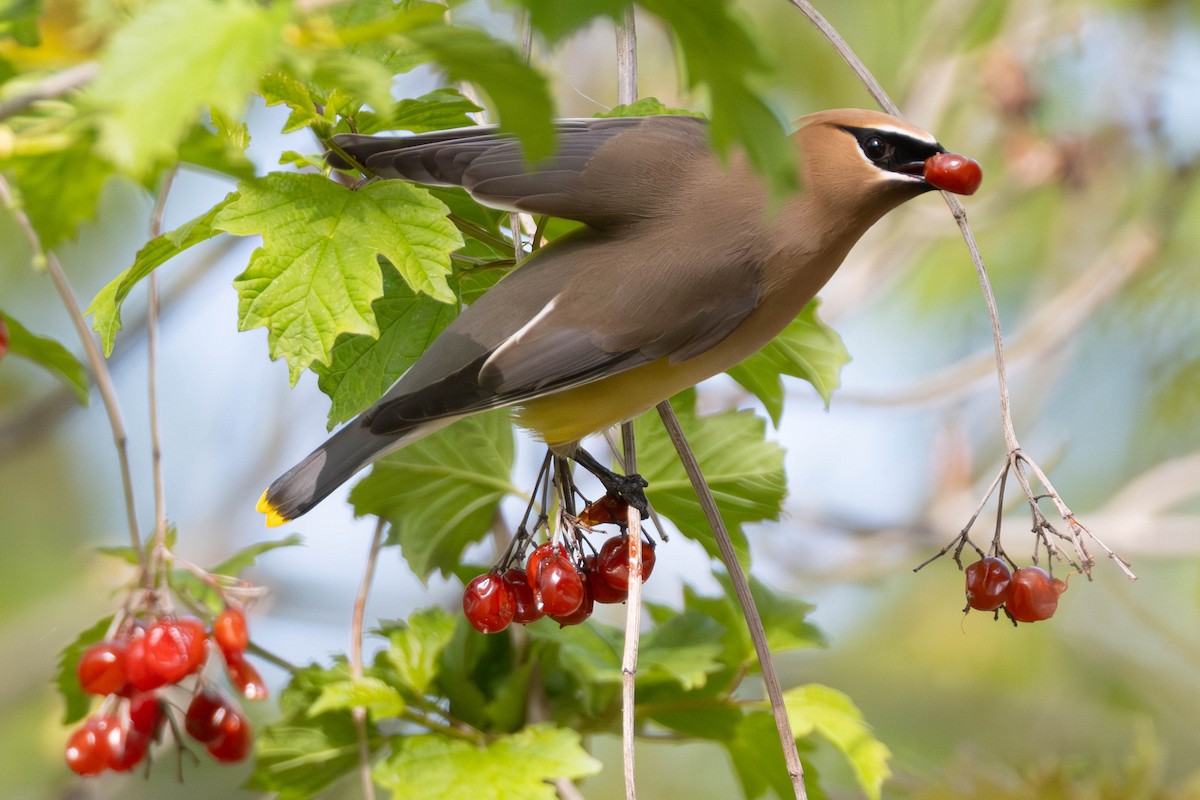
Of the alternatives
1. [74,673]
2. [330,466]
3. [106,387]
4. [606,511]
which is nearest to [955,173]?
[606,511]

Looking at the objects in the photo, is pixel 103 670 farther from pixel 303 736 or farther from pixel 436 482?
pixel 436 482

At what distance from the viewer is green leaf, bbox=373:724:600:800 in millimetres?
1521

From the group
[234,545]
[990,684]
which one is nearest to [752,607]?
[234,545]

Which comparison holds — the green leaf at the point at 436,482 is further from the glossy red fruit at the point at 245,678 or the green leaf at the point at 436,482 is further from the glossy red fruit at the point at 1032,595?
the glossy red fruit at the point at 1032,595

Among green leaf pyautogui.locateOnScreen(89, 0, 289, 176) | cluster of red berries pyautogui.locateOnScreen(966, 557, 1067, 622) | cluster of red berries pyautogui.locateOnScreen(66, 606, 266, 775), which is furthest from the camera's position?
cluster of red berries pyautogui.locateOnScreen(66, 606, 266, 775)

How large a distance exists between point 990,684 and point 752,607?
3.74m

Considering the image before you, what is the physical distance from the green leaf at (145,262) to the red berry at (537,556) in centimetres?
52

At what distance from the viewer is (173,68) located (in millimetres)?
805

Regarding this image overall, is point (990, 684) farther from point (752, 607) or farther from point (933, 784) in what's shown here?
point (752, 607)

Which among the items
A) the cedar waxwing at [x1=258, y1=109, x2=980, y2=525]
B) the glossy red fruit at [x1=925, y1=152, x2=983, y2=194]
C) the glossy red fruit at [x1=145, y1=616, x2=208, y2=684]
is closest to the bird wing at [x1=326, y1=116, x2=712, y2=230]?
the cedar waxwing at [x1=258, y1=109, x2=980, y2=525]

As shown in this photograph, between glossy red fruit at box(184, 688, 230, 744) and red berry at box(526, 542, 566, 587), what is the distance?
2.11ft

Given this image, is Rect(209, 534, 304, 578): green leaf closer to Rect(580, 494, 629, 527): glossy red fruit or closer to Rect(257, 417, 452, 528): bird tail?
Rect(257, 417, 452, 528): bird tail

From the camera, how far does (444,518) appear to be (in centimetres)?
175

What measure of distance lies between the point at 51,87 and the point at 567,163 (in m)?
0.69
